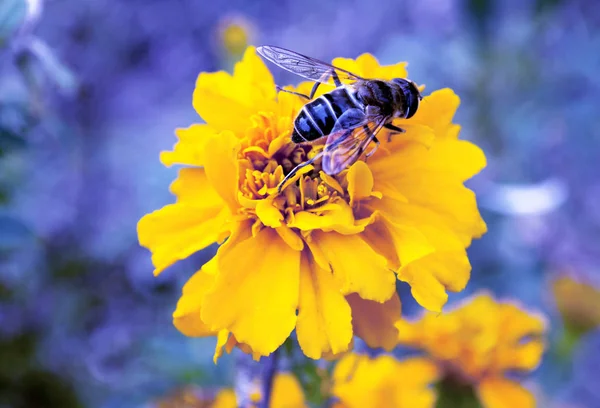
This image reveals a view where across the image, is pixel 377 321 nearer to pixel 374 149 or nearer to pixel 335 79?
pixel 374 149

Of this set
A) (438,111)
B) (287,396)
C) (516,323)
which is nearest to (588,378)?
(516,323)

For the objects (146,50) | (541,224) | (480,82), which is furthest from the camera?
(146,50)

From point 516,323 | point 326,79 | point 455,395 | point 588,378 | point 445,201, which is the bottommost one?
point 588,378

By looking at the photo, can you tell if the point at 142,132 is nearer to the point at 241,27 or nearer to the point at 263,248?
the point at 241,27

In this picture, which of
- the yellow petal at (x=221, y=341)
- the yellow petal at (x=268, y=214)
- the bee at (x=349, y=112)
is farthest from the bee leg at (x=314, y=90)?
the yellow petal at (x=221, y=341)

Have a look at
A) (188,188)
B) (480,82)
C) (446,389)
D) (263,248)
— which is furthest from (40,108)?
(480,82)

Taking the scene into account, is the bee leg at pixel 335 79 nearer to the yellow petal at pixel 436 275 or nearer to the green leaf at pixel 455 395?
the yellow petal at pixel 436 275

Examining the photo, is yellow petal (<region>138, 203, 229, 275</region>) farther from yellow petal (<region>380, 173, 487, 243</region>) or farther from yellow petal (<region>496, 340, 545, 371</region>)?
yellow petal (<region>496, 340, 545, 371</region>)
